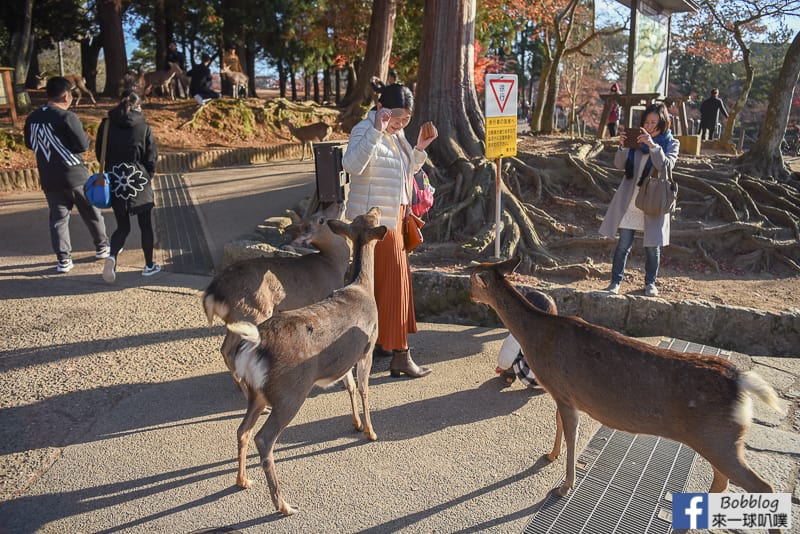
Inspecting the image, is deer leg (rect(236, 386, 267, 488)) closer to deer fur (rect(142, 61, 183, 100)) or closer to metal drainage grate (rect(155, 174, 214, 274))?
metal drainage grate (rect(155, 174, 214, 274))

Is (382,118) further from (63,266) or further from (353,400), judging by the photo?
(63,266)

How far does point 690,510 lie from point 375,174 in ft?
9.44

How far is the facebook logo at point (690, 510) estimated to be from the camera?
121 inches

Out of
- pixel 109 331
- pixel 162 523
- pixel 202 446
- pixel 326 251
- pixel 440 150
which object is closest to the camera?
pixel 162 523

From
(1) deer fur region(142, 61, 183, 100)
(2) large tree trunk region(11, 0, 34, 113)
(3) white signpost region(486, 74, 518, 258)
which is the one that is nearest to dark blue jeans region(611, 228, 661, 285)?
(3) white signpost region(486, 74, 518, 258)

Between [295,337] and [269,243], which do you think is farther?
[269,243]

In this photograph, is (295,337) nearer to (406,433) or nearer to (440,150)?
(406,433)

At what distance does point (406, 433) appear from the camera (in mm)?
4004

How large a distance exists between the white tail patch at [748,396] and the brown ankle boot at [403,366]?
2.50 metres

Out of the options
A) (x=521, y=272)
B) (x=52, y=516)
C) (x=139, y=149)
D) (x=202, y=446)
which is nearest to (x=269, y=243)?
(x=139, y=149)

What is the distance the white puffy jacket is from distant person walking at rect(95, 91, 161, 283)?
126 inches

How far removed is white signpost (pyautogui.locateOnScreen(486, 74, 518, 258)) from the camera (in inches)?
251

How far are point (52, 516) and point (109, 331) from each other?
265 cm

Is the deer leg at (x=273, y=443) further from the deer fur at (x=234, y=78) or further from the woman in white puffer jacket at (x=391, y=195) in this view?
the deer fur at (x=234, y=78)
